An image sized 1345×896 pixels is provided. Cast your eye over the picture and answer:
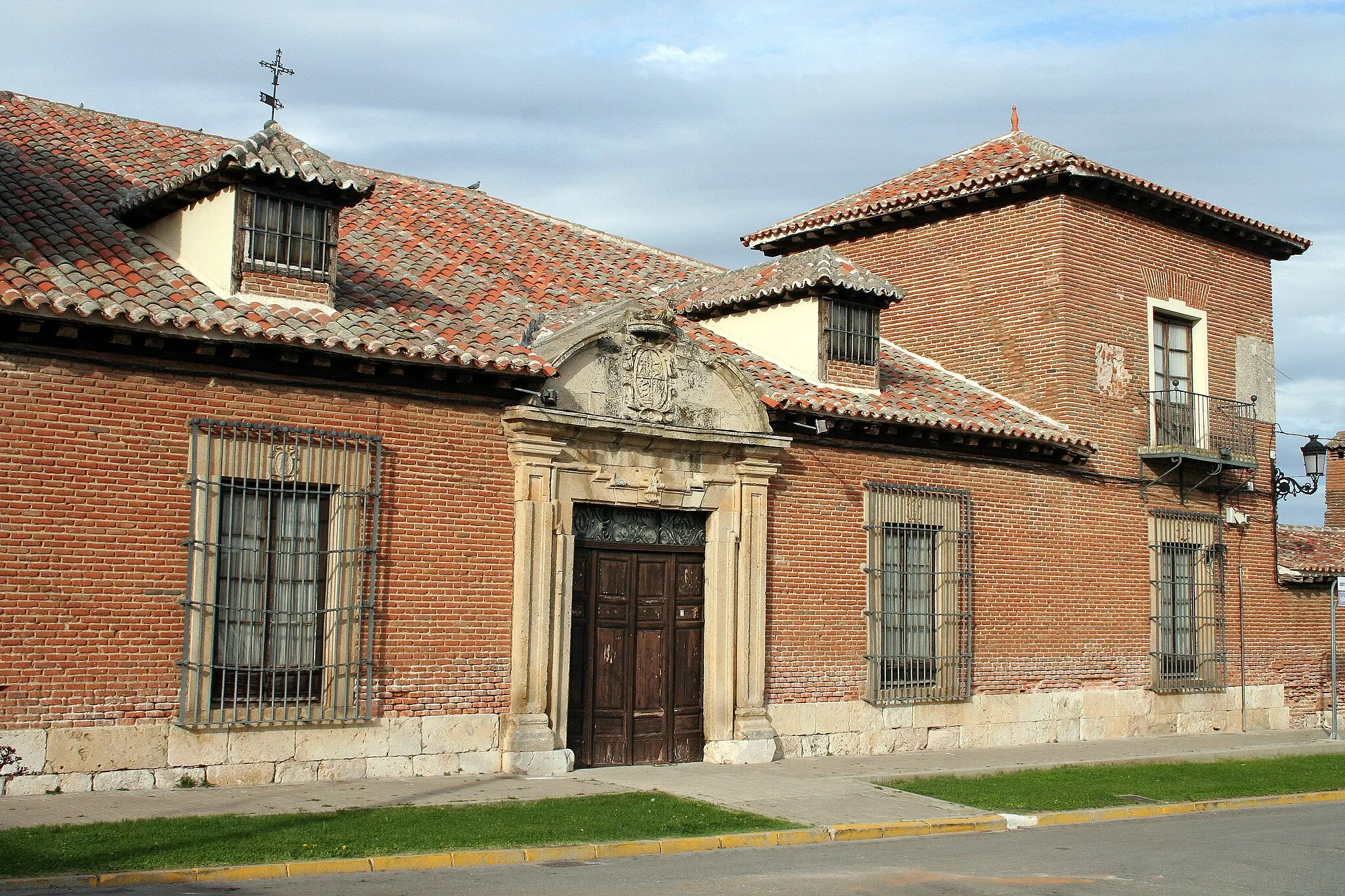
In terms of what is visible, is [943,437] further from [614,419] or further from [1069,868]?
[1069,868]

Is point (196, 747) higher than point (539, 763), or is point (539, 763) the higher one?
point (196, 747)

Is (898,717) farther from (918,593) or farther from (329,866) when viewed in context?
(329,866)

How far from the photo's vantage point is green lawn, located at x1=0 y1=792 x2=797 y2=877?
8289mm

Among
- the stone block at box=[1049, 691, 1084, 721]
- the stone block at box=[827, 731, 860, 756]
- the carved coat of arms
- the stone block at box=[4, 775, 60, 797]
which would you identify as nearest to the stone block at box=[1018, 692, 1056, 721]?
the stone block at box=[1049, 691, 1084, 721]

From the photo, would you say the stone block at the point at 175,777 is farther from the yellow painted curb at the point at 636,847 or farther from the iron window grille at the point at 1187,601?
the iron window grille at the point at 1187,601

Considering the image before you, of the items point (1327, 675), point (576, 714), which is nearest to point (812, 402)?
point (576, 714)

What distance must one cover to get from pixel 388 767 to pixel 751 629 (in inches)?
→ 164

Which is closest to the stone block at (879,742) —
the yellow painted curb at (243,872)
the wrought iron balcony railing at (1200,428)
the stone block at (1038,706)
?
the stone block at (1038,706)

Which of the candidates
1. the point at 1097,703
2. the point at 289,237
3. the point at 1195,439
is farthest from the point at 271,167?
the point at 1195,439

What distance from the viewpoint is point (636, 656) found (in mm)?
14227

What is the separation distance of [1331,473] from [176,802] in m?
24.8

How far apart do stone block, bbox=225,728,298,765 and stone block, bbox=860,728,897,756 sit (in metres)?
6.70

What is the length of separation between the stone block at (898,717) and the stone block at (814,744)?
2.97 feet

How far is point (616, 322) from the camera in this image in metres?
13.9
